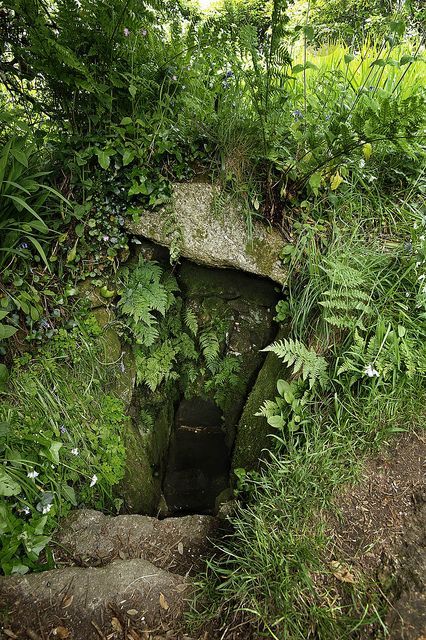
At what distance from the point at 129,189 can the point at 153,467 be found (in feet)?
7.21

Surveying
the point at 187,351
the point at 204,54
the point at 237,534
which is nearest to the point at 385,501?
the point at 237,534

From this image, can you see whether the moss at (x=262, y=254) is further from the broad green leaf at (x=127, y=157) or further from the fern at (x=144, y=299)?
the broad green leaf at (x=127, y=157)

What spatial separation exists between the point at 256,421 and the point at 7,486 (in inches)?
66.1

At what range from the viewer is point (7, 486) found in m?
2.03

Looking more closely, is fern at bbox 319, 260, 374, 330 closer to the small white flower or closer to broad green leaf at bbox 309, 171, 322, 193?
the small white flower

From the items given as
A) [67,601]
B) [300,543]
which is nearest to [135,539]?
[67,601]

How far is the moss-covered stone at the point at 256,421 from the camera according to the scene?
294 cm

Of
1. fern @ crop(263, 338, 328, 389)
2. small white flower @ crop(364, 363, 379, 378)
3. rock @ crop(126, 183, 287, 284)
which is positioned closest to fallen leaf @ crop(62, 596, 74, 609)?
fern @ crop(263, 338, 328, 389)

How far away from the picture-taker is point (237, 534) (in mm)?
2213

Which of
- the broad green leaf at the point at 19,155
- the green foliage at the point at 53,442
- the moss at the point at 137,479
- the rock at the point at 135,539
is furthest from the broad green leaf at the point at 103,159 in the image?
the rock at the point at 135,539

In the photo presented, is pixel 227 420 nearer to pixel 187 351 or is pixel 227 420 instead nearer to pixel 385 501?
pixel 187 351

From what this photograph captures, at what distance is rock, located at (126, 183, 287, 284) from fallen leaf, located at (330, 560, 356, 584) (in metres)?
1.73

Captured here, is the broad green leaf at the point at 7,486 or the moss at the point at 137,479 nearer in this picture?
the broad green leaf at the point at 7,486

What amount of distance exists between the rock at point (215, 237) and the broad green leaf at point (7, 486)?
5.65 feet
